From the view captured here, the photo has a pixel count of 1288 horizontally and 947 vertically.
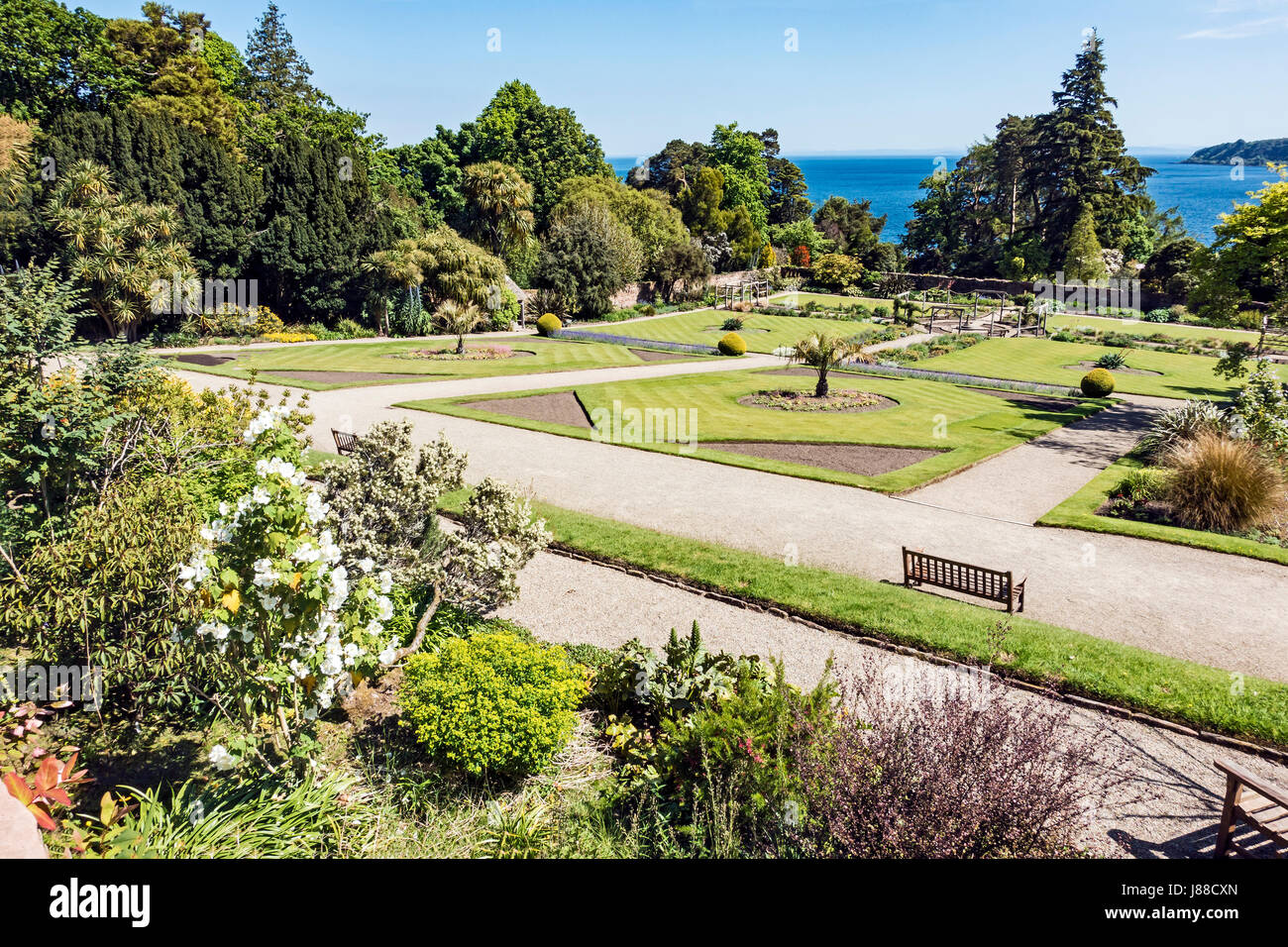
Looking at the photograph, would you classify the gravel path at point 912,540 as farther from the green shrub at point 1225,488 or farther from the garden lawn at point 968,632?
the green shrub at point 1225,488

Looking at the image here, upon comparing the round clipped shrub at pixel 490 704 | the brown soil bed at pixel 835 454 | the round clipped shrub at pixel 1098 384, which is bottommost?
the round clipped shrub at pixel 490 704

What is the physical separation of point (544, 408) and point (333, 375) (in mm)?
9829

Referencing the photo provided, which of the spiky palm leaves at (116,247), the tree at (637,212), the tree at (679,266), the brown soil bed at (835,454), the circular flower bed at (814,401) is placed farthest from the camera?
the tree at (637,212)

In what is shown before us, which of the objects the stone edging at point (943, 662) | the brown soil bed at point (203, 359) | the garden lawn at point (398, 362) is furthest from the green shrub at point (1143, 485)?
the brown soil bed at point (203, 359)

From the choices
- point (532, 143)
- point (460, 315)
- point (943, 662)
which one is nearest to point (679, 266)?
point (532, 143)

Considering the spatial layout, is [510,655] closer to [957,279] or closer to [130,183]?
[130,183]

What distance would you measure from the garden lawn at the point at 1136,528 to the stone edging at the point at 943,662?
609cm

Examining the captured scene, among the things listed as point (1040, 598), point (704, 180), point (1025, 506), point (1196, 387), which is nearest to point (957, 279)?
point (704, 180)

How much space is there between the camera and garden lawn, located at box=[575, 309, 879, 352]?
4384cm

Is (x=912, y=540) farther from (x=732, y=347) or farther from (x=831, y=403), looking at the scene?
(x=732, y=347)

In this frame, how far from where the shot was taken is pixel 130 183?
36.5 meters

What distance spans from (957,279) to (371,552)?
70.1m

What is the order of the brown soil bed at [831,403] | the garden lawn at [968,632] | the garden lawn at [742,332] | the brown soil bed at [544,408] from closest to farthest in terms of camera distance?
the garden lawn at [968,632] < the brown soil bed at [544,408] < the brown soil bed at [831,403] < the garden lawn at [742,332]

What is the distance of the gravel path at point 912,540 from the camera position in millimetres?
10867
